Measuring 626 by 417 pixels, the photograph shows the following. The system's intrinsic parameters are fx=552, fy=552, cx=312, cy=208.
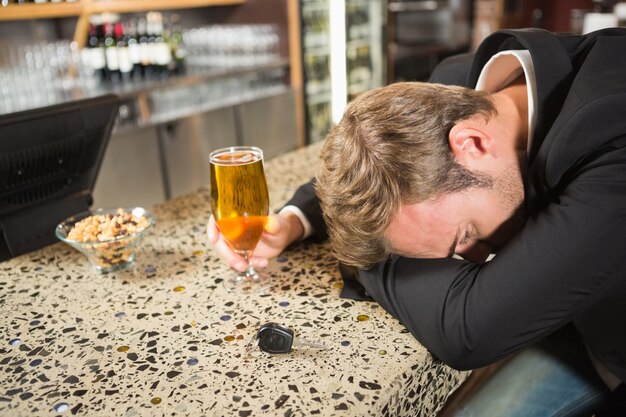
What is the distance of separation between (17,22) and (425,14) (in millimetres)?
3761

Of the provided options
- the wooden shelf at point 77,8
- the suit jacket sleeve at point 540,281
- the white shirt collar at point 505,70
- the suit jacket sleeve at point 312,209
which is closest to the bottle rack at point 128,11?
the wooden shelf at point 77,8

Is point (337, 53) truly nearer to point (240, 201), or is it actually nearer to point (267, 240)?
point (267, 240)

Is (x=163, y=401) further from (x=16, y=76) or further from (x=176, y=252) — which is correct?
(x=16, y=76)

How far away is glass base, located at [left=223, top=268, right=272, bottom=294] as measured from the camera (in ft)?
3.27

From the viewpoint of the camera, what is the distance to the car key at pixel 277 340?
2.66ft

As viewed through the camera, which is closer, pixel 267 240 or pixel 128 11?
pixel 267 240

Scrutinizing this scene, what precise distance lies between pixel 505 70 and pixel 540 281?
57cm

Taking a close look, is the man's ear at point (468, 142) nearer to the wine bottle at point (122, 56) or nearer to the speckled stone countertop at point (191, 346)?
the speckled stone countertop at point (191, 346)

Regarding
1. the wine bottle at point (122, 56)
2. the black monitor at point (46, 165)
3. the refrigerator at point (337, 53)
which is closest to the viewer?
the black monitor at point (46, 165)

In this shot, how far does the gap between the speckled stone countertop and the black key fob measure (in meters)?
0.01

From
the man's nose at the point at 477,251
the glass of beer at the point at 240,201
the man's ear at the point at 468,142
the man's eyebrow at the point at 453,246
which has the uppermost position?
the man's ear at the point at 468,142

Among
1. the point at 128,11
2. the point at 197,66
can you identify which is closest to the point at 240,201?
the point at 128,11

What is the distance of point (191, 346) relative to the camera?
0.84m

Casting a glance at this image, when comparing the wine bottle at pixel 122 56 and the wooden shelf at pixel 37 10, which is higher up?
the wooden shelf at pixel 37 10
